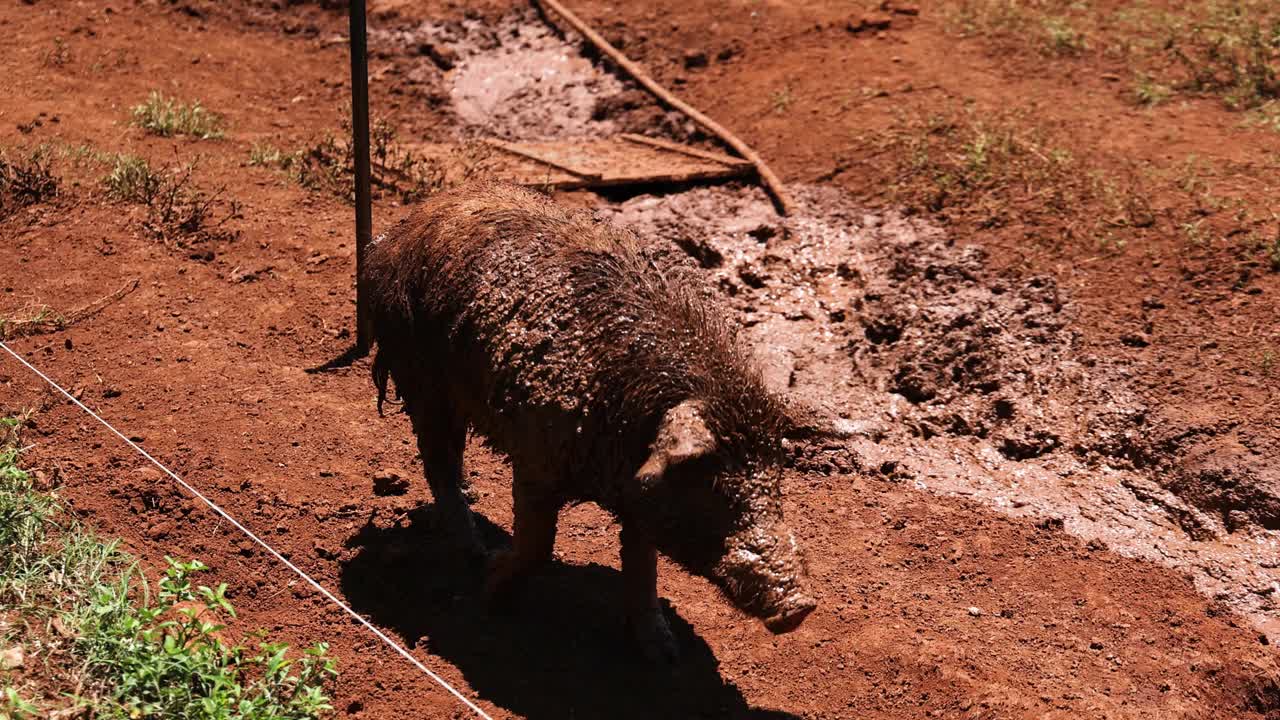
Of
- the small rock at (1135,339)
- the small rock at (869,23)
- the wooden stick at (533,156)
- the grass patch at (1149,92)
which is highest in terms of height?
the small rock at (869,23)

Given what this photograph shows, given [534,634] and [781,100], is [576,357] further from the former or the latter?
[781,100]

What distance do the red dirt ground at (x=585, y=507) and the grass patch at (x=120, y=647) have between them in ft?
1.08

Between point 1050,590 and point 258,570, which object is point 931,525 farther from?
point 258,570

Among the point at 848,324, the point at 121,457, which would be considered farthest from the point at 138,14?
the point at 848,324

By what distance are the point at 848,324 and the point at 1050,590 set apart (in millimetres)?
2392

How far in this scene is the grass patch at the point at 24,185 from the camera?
838cm

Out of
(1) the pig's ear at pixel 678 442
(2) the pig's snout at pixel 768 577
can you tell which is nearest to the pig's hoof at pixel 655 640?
(2) the pig's snout at pixel 768 577

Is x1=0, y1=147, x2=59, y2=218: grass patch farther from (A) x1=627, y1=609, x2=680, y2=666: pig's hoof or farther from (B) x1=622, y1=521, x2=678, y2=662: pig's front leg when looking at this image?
(A) x1=627, y1=609, x2=680, y2=666: pig's hoof

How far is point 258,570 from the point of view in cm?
592

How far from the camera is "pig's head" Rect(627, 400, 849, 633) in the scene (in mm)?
4773

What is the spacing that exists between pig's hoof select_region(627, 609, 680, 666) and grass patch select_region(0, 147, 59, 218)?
17.8ft

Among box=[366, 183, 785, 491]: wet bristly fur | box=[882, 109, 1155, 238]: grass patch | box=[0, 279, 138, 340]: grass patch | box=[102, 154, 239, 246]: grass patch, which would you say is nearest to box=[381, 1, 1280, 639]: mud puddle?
box=[882, 109, 1155, 238]: grass patch

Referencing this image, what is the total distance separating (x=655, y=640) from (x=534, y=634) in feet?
1.87

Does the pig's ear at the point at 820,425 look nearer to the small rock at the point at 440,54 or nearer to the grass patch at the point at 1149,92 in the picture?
the grass patch at the point at 1149,92
